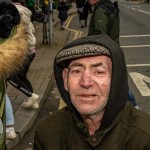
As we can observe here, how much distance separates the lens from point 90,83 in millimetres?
1938

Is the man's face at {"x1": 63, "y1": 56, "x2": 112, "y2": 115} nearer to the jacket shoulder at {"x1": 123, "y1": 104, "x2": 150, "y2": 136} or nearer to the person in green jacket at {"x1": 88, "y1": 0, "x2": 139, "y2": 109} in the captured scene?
the jacket shoulder at {"x1": 123, "y1": 104, "x2": 150, "y2": 136}

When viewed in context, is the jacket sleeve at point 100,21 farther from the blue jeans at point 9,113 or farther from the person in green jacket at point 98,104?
the person in green jacket at point 98,104

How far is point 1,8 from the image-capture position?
10.9ft

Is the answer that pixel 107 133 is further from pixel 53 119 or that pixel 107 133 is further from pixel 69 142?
pixel 53 119

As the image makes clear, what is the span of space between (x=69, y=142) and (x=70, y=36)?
14.4 m

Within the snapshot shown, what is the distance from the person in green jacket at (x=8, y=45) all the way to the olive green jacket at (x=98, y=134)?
830mm

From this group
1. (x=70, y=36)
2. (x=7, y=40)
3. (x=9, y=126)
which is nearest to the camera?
(x=7, y=40)

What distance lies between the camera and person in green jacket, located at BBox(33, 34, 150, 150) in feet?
6.28

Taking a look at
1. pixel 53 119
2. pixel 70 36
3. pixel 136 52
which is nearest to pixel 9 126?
pixel 53 119

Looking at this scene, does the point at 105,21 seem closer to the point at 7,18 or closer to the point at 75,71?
the point at 7,18

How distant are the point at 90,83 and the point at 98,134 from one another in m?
0.24

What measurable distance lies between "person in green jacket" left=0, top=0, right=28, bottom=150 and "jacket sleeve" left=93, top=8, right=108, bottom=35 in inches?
88.2

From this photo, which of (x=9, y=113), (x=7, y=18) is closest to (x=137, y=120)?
(x=7, y=18)

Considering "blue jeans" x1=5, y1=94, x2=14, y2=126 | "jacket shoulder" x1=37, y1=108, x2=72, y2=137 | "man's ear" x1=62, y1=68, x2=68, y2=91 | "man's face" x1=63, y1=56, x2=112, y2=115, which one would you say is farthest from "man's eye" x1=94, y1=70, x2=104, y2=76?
"blue jeans" x1=5, y1=94, x2=14, y2=126
